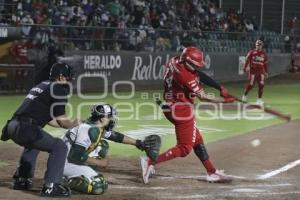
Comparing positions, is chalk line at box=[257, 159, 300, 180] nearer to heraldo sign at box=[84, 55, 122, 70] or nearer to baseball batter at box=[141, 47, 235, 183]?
baseball batter at box=[141, 47, 235, 183]

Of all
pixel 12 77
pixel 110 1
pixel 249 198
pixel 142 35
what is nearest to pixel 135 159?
pixel 249 198

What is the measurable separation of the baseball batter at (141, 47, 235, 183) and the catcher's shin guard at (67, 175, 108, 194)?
36.5 inches

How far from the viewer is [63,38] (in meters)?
22.9

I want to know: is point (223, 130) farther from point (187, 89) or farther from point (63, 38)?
point (63, 38)

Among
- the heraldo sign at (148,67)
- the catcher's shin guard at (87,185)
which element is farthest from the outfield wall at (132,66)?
the catcher's shin guard at (87,185)

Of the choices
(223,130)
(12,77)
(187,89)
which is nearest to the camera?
(187,89)

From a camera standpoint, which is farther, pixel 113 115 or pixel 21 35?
pixel 21 35

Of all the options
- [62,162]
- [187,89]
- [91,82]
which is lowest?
[91,82]

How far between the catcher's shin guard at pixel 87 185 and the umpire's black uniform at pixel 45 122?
39 cm

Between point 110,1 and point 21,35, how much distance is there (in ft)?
25.8

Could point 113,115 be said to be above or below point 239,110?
above

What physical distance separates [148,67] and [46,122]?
62.9 feet

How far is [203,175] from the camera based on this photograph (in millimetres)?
9383

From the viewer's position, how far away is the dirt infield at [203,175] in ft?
26.1
